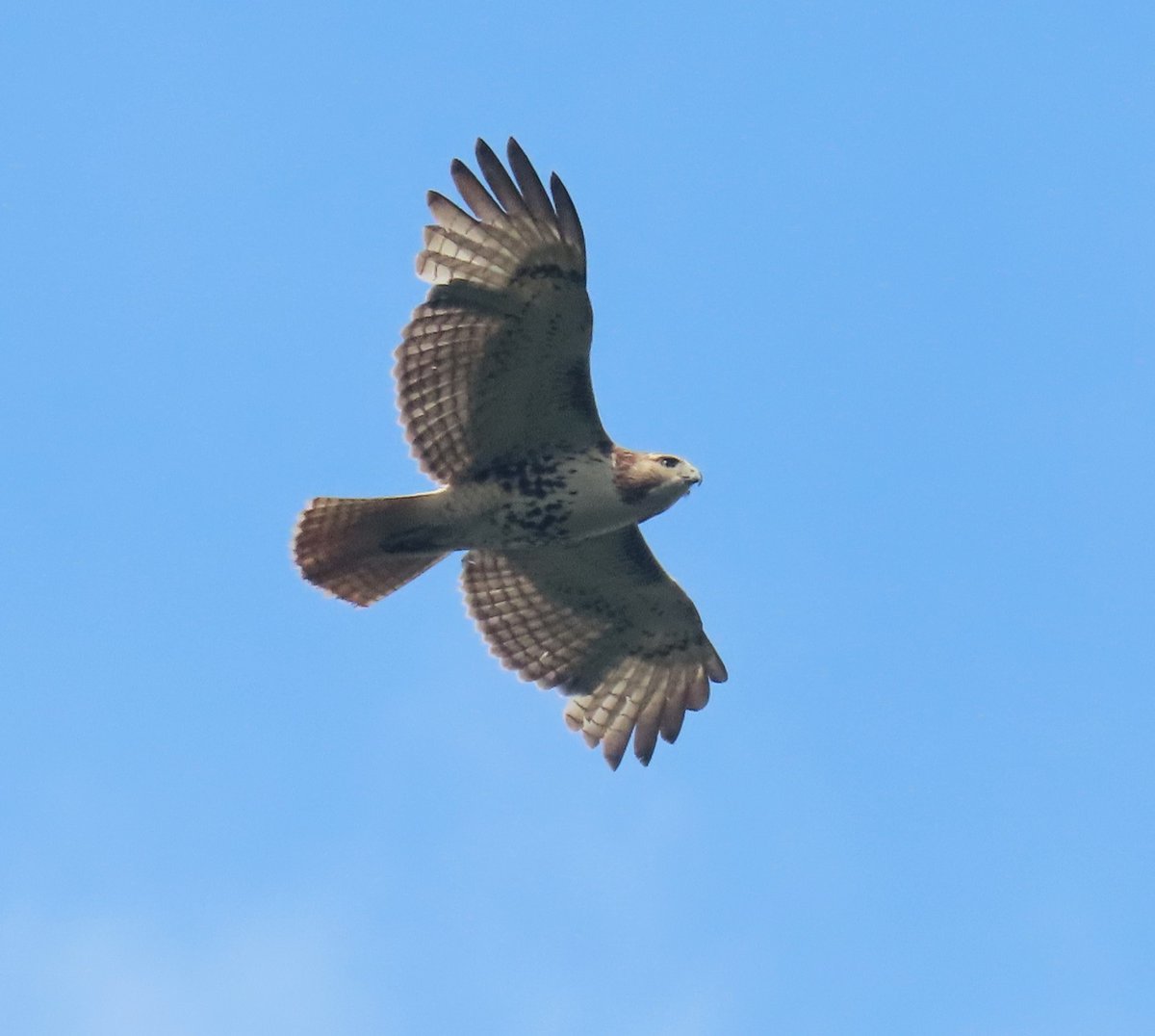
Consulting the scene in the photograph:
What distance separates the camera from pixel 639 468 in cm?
1383

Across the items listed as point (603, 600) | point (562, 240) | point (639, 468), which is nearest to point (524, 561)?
point (603, 600)

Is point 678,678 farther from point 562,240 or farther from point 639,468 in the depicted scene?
point 562,240

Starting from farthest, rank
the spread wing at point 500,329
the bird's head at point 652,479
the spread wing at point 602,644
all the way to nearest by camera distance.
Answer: the spread wing at point 602,644
the bird's head at point 652,479
the spread wing at point 500,329

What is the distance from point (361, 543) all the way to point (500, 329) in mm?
1846

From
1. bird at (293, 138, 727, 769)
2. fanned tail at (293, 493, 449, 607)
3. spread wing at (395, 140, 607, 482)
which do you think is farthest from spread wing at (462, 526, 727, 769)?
spread wing at (395, 140, 607, 482)

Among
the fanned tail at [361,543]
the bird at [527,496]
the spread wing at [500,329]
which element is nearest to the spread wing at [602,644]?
the bird at [527,496]

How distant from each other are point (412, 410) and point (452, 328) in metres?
0.68

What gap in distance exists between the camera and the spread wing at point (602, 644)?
603 inches

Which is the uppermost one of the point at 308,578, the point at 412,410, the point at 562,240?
the point at 562,240

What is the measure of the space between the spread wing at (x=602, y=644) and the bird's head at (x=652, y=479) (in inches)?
57.9

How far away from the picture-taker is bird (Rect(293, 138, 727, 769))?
13.3 metres

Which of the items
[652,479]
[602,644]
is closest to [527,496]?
[652,479]

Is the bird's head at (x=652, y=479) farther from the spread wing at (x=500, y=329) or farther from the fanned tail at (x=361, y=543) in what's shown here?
the fanned tail at (x=361, y=543)

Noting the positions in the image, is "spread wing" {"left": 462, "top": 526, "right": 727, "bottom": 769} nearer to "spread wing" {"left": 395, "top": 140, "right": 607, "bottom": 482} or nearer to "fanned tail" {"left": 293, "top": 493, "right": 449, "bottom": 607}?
"fanned tail" {"left": 293, "top": 493, "right": 449, "bottom": 607}
